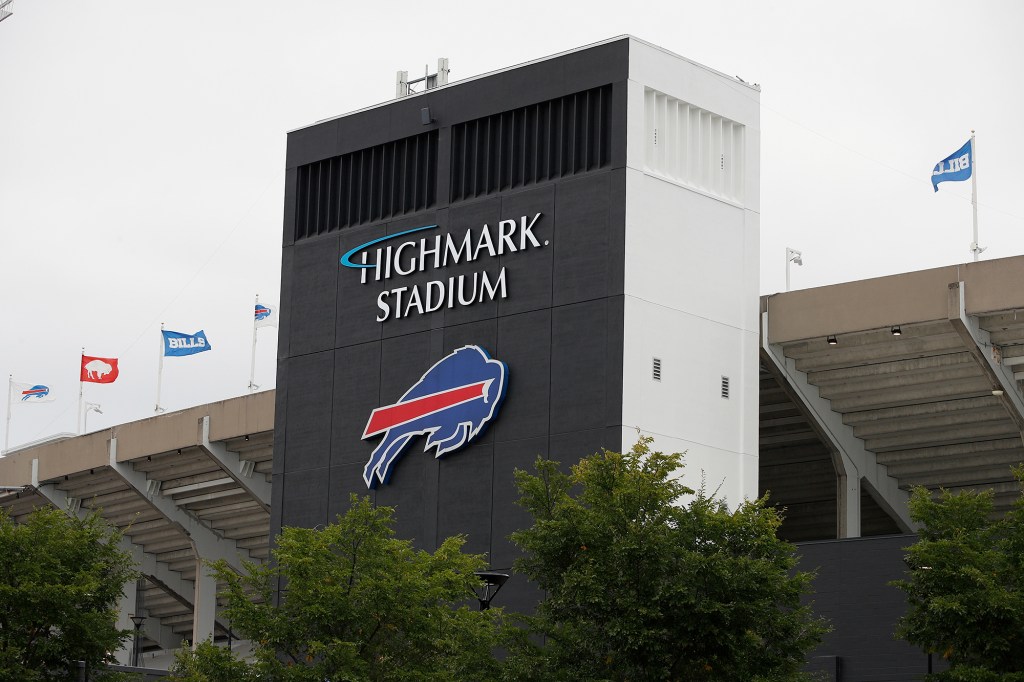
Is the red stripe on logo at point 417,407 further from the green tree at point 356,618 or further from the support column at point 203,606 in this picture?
the support column at point 203,606

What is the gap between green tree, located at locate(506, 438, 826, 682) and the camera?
32.4 meters

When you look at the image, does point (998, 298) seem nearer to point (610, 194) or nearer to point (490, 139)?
point (610, 194)

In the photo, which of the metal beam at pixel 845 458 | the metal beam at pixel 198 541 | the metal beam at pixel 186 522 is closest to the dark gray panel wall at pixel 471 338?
the metal beam at pixel 845 458

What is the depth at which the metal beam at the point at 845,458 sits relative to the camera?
46844mm

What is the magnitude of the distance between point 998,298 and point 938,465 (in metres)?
9.95

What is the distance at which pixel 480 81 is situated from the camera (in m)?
46.8

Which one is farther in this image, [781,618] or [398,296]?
[398,296]

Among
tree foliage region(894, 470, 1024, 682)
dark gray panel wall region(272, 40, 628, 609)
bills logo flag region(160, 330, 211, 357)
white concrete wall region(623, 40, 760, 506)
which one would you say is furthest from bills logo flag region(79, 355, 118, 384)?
tree foliage region(894, 470, 1024, 682)

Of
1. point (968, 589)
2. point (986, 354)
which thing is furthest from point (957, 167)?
point (968, 589)

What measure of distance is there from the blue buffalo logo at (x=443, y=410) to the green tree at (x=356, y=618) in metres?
8.20

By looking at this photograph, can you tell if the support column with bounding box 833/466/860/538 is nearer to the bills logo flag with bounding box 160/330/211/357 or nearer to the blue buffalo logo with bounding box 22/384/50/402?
the bills logo flag with bounding box 160/330/211/357

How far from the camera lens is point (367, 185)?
161ft

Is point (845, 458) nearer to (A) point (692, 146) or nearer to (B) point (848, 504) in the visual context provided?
(B) point (848, 504)

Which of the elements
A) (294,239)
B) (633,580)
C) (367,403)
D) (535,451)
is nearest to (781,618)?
(633,580)
